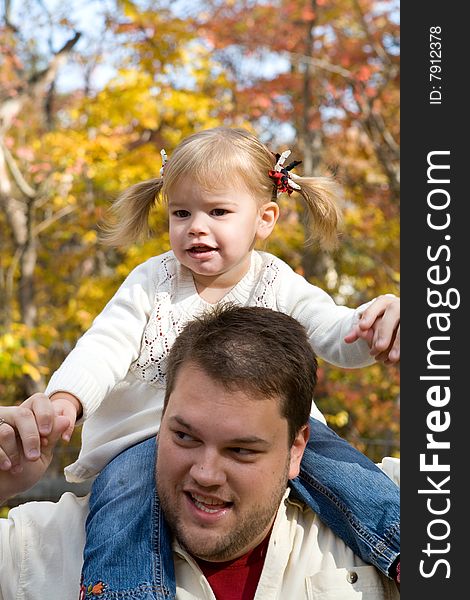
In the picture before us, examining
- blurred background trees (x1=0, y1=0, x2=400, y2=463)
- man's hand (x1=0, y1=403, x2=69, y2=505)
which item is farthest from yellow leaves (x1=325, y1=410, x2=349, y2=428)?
man's hand (x1=0, y1=403, x2=69, y2=505)

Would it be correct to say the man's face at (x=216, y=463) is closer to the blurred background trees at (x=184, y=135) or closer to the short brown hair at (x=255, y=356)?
the short brown hair at (x=255, y=356)

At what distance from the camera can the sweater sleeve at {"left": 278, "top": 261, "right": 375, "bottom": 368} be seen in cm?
233

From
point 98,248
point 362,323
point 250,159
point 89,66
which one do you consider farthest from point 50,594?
point 89,66

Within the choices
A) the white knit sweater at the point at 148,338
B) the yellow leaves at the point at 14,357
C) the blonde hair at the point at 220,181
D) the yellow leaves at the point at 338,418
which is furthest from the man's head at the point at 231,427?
the yellow leaves at the point at 338,418

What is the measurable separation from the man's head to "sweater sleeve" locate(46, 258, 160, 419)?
21 centimetres

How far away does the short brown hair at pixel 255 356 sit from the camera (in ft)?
6.58

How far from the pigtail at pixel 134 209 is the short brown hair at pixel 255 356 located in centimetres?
69

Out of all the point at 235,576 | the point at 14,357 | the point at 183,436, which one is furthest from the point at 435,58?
the point at 14,357

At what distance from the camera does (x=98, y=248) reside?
889 centimetres

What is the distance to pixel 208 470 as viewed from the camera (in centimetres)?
189

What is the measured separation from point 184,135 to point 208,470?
567 cm

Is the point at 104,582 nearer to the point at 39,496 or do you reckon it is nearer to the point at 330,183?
Result: the point at 330,183

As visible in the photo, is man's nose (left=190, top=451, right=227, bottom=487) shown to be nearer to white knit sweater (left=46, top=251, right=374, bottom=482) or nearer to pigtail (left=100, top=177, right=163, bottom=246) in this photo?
white knit sweater (left=46, top=251, right=374, bottom=482)

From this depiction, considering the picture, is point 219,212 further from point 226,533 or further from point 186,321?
point 226,533
